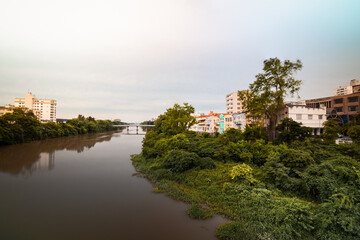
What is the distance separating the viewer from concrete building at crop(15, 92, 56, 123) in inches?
3009

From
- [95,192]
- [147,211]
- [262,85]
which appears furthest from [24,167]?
[262,85]

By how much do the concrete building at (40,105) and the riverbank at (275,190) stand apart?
3544 inches

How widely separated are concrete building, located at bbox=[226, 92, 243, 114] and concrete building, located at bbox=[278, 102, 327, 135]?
95.5ft

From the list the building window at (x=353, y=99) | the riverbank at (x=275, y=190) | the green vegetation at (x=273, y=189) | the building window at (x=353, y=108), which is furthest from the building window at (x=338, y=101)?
the riverbank at (x=275, y=190)

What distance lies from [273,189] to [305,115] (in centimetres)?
2342

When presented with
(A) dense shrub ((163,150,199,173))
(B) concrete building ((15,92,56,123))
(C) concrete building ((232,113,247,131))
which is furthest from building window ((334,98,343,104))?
(B) concrete building ((15,92,56,123))

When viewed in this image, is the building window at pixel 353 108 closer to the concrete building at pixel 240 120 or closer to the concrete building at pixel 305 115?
the concrete building at pixel 305 115

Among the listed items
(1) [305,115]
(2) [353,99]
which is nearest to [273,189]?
(1) [305,115]

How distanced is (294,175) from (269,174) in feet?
4.12

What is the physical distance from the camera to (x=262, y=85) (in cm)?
1784

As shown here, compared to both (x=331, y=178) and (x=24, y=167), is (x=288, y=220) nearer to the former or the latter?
(x=331, y=178)

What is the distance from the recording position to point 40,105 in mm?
80750

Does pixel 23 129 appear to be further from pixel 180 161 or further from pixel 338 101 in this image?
pixel 338 101

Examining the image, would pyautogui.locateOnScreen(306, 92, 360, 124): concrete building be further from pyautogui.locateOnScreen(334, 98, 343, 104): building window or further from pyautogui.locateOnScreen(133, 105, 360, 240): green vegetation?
pyautogui.locateOnScreen(133, 105, 360, 240): green vegetation
